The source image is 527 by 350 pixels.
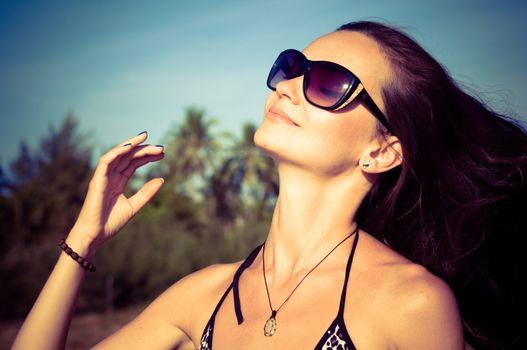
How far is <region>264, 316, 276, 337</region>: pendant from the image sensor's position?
7.16 ft

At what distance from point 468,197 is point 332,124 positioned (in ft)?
2.66

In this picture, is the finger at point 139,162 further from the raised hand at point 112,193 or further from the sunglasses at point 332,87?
the sunglasses at point 332,87

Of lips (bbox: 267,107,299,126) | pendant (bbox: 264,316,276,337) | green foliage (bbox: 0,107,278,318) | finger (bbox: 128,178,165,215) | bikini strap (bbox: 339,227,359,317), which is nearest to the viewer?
bikini strap (bbox: 339,227,359,317)

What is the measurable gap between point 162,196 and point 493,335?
33.2 meters

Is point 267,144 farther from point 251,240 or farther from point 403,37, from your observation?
point 251,240

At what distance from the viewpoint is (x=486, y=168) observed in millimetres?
2627

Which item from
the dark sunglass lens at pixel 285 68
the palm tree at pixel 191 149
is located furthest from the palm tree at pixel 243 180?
the dark sunglass lens at pixel 285 68

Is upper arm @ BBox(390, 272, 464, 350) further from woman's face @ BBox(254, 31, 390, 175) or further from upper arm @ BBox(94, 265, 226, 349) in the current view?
upper arm @ BBox(94, 265, 226, 349)

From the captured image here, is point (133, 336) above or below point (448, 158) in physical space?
below

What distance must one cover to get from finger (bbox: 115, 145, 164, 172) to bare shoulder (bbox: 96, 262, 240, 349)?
68 cm

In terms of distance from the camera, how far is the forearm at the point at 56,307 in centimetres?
234

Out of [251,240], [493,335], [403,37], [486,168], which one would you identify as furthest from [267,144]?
[251,240]

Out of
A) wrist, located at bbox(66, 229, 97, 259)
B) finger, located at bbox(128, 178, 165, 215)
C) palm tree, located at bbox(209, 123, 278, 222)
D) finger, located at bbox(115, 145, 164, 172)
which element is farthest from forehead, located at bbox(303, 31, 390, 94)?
palm tree, located at bbox(209, 123, 278, 222)

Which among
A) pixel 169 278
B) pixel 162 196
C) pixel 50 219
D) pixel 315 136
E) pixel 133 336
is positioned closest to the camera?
pixel 315 136
